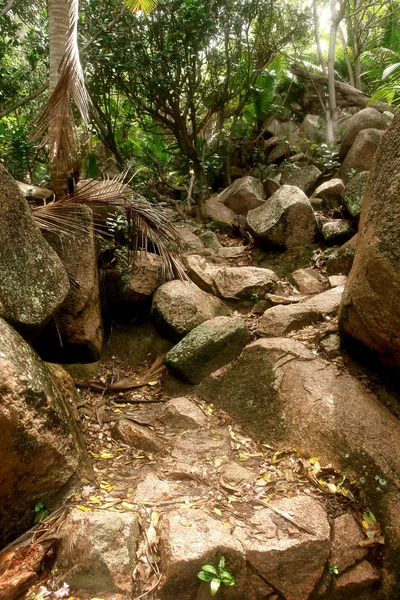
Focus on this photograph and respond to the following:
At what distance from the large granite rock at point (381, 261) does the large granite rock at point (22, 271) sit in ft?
7.59

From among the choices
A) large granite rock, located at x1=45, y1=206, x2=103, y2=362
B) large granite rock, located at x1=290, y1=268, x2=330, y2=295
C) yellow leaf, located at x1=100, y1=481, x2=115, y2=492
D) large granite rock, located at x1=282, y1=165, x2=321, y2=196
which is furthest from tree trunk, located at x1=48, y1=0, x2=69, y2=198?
large granite rock, located at x1=282, y1=165, x2=321, y2=196

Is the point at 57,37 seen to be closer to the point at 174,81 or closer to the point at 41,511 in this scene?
the point at 174,81

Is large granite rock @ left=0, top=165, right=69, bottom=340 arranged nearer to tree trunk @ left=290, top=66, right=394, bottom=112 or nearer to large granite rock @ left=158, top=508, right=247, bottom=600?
large granite rock @ left=158, top=508, right=247, bottom=600

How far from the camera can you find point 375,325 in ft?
9.22

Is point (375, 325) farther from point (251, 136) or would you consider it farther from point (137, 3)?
point (251, 136)

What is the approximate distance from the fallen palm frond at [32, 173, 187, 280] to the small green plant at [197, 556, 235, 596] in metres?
2.88

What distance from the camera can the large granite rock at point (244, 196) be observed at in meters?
7.53

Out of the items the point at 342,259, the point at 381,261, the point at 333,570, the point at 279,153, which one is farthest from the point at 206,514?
the point at 279,153

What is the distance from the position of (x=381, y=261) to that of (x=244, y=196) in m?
5.28

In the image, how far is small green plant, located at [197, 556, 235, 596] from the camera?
2008 mm

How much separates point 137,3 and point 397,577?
6238 mm

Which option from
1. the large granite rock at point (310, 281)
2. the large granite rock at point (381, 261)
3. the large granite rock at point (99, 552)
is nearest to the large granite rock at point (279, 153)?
the large granite rock at point (310, 281)

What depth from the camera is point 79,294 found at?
4055 millimetres

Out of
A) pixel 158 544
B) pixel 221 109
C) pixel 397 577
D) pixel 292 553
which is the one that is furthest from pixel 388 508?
pixel 221 109
